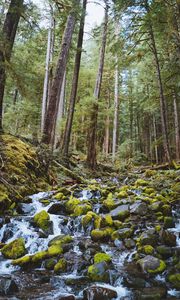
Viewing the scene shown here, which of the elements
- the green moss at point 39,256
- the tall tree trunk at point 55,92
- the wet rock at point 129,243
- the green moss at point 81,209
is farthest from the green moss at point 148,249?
the tall tree trunk at point 55,92

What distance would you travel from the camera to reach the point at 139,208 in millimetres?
7312

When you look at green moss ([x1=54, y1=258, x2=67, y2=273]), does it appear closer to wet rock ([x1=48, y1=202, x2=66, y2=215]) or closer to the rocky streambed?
the rocky streambed

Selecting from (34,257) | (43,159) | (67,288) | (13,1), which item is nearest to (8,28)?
(13,1)

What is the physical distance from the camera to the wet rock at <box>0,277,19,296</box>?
394 cm

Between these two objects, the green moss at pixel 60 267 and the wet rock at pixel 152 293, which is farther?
the green moss at pixel 60 267

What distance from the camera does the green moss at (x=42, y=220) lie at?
20.6ft

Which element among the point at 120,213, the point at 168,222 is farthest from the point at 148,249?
the point at 120,213

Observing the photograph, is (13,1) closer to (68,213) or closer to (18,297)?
(68,213)

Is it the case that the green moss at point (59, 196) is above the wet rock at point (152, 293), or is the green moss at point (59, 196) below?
above

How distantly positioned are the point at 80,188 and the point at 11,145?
2.85 m

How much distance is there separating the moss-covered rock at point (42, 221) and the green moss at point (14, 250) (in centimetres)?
98

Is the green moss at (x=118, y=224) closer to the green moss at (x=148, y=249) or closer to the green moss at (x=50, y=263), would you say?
the green moss at (x=148, y=249)

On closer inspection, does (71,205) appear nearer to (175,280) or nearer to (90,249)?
(90,249)

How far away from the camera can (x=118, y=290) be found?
164 inches
